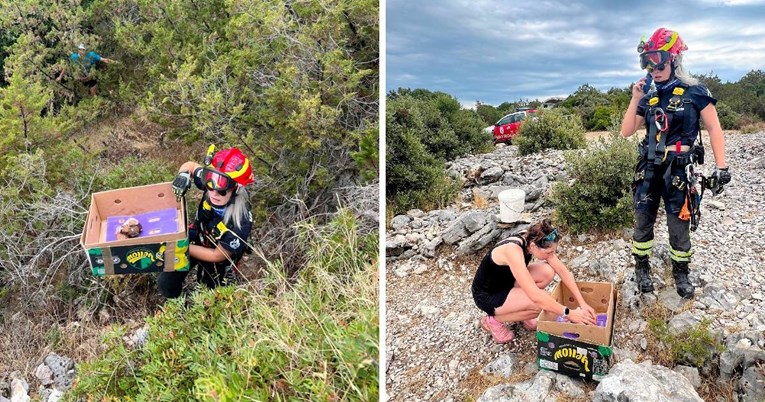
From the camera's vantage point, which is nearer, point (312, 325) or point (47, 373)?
point (312, 325)

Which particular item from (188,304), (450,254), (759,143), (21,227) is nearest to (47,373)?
(188,304)

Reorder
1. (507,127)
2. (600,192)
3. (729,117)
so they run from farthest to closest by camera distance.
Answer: (507,127), (729,117), (600,192)

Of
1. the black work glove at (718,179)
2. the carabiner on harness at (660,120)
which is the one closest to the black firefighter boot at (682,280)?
the black work glove at (718,179)

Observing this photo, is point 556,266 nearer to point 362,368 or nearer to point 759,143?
point 362,368

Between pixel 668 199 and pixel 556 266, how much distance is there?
821 mm

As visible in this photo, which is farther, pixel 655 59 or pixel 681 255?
pixel 681 255

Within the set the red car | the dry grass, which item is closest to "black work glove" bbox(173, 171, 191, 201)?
the dry grass

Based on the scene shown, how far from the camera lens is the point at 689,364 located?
316cm

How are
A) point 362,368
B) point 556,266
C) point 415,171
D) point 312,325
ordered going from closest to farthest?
1. point 362,368
2. point 312,325
3. point 556,266
4. point 415,171

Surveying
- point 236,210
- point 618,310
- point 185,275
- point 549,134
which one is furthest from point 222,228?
point 549,134

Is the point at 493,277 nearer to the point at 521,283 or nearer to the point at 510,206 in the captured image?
the point at 521,283

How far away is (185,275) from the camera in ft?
12.9

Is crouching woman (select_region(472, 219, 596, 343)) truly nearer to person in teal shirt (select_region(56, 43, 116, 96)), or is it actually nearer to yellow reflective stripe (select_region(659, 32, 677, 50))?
yellow reflective stripe (select_region(659, 32, 677, 50))

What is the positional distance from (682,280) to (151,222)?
370 centimetres
